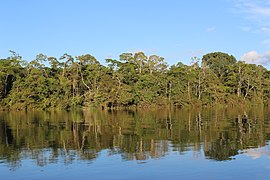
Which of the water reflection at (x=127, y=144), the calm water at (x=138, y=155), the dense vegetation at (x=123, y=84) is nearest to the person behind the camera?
the calm water at (x=138, y=155)

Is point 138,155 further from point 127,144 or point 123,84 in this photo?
point 123,84

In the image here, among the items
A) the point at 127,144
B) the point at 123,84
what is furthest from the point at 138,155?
the point at 123,84

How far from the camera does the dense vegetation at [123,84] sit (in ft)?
216

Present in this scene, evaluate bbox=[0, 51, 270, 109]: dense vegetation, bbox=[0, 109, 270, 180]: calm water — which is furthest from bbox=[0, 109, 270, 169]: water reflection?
bbox=[0, 51, 270, 109]: dense vegetation

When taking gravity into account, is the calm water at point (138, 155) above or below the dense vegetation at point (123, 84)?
below

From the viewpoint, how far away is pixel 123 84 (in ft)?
225

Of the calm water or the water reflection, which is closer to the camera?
the calm water

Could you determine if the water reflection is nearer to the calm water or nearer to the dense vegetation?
the calm water

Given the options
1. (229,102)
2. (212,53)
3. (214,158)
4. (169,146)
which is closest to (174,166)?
(214,158)

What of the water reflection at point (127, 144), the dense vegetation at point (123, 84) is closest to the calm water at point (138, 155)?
the water reflection at point (127, 144)

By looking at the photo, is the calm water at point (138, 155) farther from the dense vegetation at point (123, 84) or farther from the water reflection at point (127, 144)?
the dense vegetation at point (123, 84)

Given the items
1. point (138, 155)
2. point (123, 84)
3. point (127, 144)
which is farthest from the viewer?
point (123, 84)

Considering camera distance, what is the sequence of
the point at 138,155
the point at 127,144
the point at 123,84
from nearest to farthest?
the point at 138,155 < the point at 127,144 < the point at 123,84

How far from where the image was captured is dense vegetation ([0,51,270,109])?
65.9m
